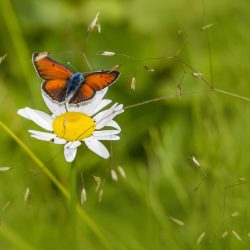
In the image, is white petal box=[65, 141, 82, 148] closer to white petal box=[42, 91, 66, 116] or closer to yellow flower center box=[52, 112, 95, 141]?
yellow flower center box=[52, 112, 95, 141]

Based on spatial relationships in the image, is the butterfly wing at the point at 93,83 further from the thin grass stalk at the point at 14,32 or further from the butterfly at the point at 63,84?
the thin grass stalk at the point at 14,32

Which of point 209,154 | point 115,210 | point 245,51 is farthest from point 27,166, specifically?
point 245,51

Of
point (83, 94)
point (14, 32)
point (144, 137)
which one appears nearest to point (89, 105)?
point (83, 94)

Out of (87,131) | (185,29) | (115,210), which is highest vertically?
(87,131)

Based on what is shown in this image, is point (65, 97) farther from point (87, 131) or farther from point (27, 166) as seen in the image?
point (27, 166)

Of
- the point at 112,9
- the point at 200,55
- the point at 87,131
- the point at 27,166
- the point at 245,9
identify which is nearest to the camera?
the point at 87,131

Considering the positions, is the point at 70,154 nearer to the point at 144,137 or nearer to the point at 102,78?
the point at 102,78
